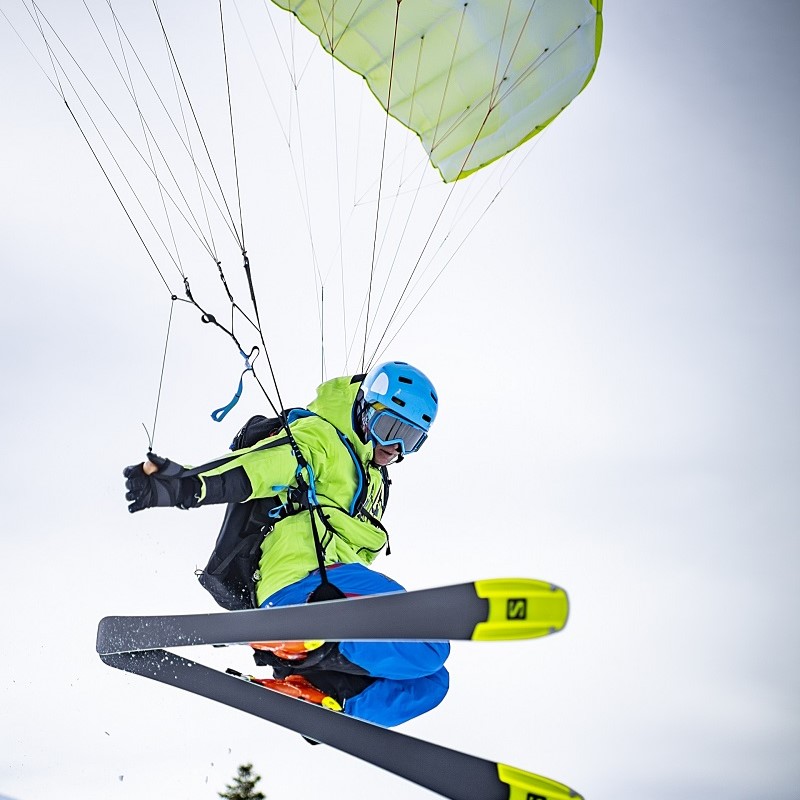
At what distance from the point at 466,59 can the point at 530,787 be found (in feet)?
17.1

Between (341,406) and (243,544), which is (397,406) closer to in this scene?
(341,406)

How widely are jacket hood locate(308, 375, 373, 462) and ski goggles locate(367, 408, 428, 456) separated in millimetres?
85

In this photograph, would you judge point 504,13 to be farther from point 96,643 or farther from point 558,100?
point 96,643

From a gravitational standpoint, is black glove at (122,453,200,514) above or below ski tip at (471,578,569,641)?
above

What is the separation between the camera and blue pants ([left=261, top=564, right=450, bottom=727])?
12.3ft

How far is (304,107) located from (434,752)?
11.6m

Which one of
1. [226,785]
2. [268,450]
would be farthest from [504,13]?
[226,785]

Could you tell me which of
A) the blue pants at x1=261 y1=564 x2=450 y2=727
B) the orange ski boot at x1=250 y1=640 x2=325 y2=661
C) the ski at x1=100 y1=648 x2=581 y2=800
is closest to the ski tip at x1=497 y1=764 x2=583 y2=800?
the ski at x1=100 y1=648 x2=581 y2=800

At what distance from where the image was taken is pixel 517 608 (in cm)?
321

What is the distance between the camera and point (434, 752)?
378 cm

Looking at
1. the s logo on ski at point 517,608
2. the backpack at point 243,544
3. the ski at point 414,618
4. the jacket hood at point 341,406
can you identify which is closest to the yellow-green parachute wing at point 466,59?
the jacket hood at point 341,406

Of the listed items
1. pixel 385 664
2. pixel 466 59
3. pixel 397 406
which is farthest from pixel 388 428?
pixel 466 59

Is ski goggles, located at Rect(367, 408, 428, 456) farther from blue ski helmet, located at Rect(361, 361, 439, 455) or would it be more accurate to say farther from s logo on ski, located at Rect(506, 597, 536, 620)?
s logo on ski, located at Rect(506, 597, 536, 620)

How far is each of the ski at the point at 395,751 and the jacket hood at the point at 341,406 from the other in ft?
3.79
